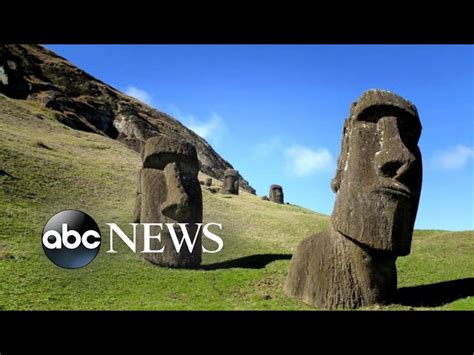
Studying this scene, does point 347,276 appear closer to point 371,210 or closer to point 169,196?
point 371,210

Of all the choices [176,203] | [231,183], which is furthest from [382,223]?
[231,183]

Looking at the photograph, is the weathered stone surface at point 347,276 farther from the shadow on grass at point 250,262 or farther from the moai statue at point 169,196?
the moai statue at point 169,196

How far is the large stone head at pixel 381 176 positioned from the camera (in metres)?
12.8

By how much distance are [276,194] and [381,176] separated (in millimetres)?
45497

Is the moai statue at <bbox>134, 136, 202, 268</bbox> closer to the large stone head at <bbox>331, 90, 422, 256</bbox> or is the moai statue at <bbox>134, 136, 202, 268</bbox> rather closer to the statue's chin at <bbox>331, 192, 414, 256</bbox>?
the large stone head at <bbox>331, 90, 422, 256</bbox>

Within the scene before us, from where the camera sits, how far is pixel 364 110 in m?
13.6

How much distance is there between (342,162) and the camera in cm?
1422

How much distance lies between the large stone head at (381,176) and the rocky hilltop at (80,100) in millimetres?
53223

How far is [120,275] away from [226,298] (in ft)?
13.5

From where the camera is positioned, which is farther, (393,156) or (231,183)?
(231,183)

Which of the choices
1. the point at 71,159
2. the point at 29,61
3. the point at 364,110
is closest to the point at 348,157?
the point at 364,110

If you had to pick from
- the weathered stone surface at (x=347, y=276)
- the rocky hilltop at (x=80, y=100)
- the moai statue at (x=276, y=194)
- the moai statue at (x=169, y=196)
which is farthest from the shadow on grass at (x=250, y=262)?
the rocky hilltop at (x=80, y=100)

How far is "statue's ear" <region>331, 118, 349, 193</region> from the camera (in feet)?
46.3

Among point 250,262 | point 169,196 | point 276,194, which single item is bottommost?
point 250,262
